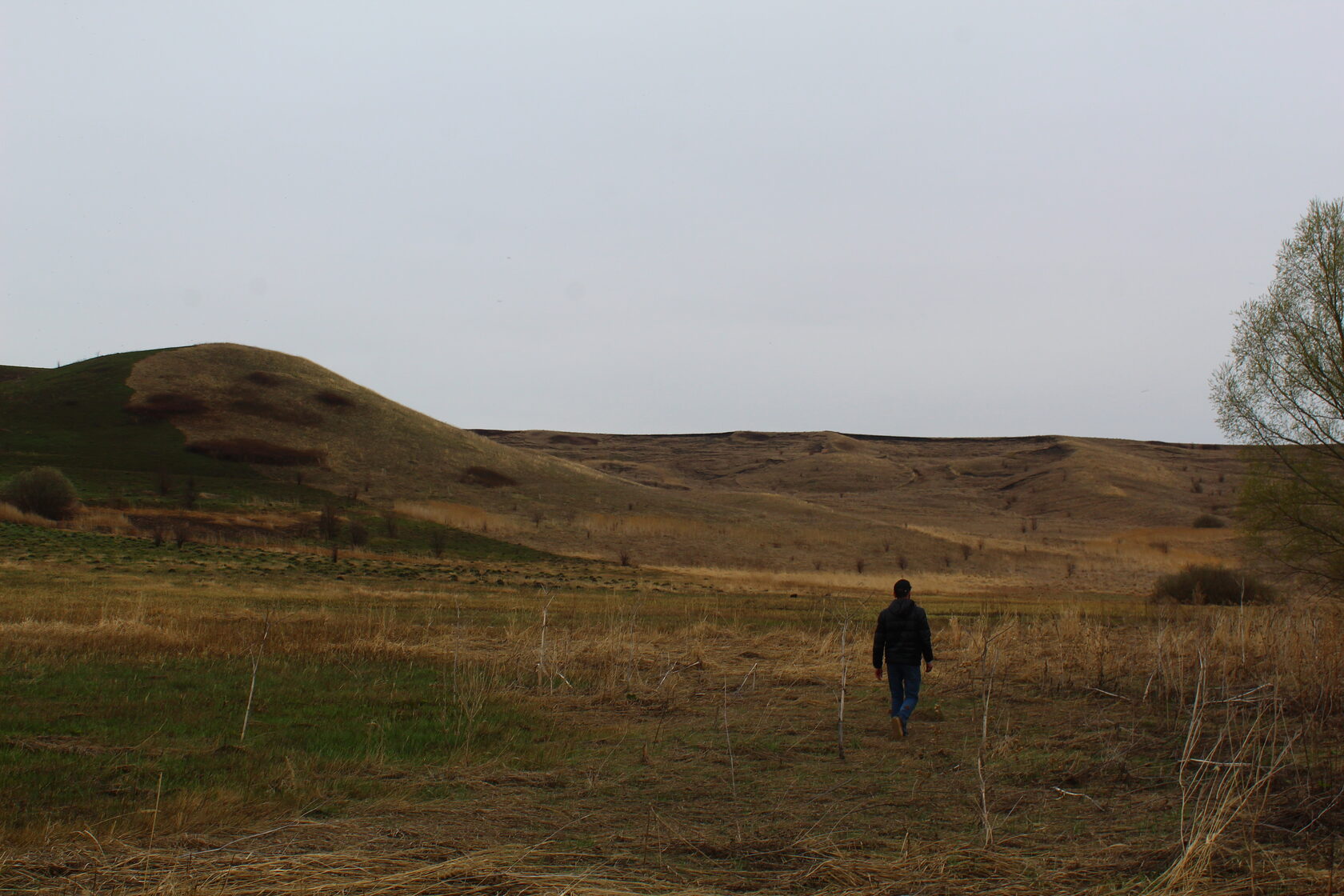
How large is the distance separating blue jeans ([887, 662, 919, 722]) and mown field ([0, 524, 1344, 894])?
46 cm

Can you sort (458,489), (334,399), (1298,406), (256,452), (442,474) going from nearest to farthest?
1. (1298,406)
2. (256,452)
3. (458,489)
4. (442,474)
5. (334,399)

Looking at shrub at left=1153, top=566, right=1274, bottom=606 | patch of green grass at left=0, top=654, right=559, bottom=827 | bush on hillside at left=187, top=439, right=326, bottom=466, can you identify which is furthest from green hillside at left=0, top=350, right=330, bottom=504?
shrub at left=1153, top=566, right=1274, bottom=606

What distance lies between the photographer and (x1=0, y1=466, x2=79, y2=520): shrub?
45844 mm

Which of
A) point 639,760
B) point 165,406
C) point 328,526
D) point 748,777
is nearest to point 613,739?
point 639,760

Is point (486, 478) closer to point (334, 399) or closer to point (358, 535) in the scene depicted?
point (334, 399)

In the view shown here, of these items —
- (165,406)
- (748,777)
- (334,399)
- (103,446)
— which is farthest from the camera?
(334,399)

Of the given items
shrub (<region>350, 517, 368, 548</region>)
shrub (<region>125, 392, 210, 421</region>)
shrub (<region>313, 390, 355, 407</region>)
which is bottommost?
shrub (<region>350, 517, 368, 548</region>)

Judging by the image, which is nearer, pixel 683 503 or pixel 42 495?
pixel 42 495

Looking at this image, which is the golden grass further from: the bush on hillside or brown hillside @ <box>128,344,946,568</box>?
the bush on hillside

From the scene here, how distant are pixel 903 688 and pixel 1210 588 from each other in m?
32.7

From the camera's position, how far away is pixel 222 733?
10.4m

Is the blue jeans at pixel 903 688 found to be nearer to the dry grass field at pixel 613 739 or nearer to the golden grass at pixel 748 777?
the dry grass field at pixel 613 739

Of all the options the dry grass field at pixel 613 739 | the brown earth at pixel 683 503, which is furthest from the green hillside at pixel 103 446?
the dry grass field at pixel 613 739

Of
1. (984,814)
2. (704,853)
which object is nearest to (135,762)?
(704,853)
